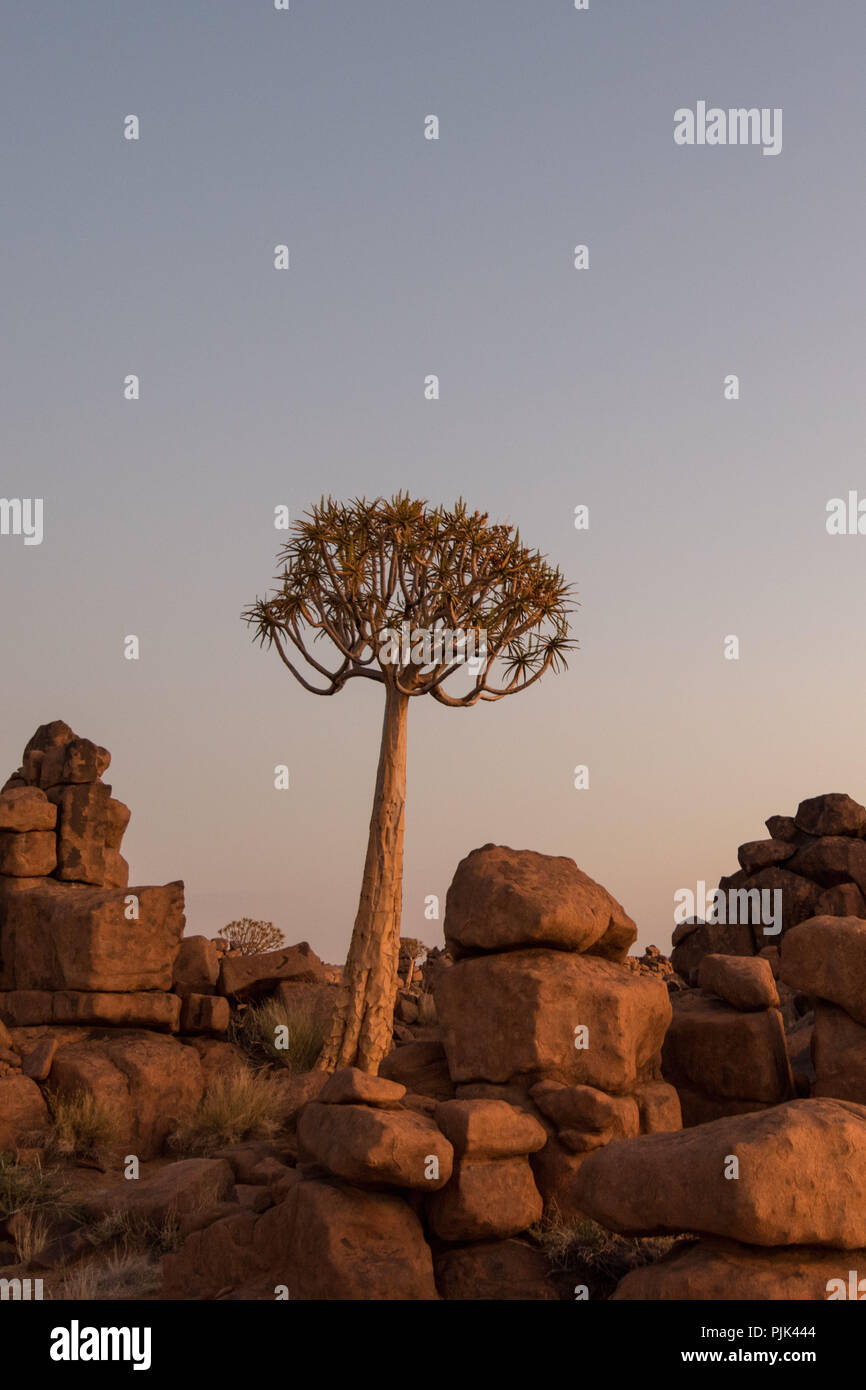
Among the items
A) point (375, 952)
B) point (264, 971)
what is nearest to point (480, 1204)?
point (375, 952)

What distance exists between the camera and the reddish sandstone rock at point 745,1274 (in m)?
8.79

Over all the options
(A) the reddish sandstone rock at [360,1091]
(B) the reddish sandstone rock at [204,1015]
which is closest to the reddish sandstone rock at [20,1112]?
(B) the reddish sandstone rock at [204,1015]

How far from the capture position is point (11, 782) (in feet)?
73.7

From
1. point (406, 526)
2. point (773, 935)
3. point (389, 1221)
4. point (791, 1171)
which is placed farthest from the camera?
point (773, 935)

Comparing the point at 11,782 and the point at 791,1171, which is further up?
the point at 11,782

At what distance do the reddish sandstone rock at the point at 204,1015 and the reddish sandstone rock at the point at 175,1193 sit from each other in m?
6.20

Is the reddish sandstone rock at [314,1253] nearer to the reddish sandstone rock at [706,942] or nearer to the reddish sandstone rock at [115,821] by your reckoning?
the reddish sandstone rock at [115,821]

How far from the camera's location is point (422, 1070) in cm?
1425

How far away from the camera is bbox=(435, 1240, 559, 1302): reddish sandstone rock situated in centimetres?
1041

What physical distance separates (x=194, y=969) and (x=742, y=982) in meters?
9.77
